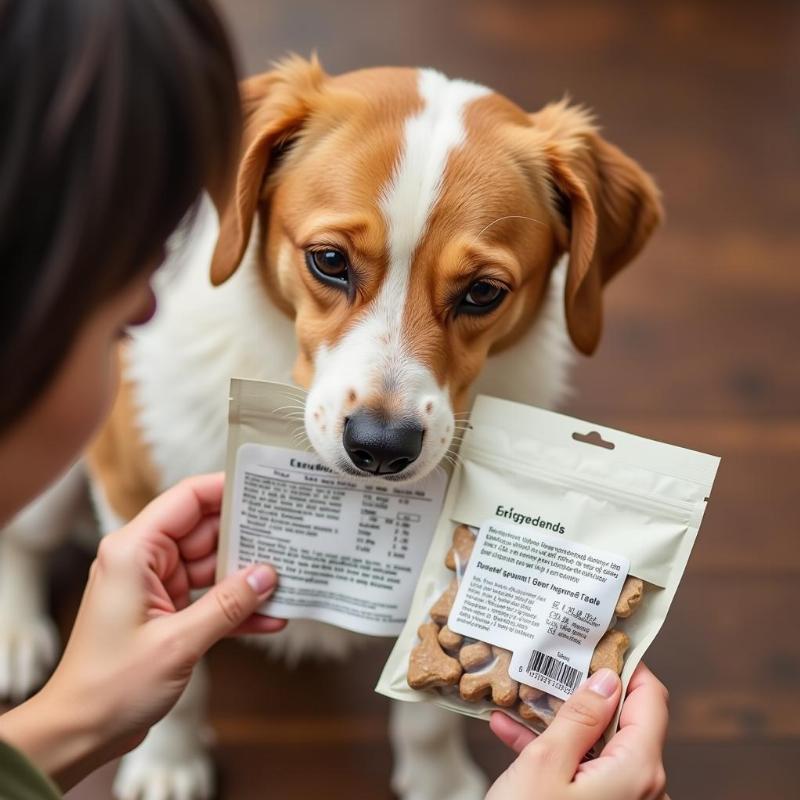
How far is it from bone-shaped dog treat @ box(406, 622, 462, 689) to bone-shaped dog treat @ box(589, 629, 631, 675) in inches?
5.6

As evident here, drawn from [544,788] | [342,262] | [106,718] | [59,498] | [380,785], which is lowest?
[380,785]

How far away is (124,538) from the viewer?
110 cm

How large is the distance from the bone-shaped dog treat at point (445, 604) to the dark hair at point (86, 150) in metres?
0.55

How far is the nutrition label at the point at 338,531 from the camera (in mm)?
1111

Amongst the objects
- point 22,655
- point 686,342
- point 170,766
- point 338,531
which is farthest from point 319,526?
point 686,342

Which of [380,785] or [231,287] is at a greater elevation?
[231,287]

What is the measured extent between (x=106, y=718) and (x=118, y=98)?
70 cm

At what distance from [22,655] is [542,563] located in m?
0.95

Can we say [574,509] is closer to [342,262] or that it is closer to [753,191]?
[342,262]

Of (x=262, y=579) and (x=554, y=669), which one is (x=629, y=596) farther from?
(x=262, y=579)

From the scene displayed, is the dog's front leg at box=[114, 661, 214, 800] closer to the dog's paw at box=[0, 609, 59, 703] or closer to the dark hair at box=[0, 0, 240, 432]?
the dog's paw at box=[0, 609, 59, 703]

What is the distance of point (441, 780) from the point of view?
4.90ft

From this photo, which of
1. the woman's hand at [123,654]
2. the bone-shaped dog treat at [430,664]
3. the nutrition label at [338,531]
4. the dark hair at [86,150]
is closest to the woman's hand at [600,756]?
the bone-shaped dog treat at [430,664]

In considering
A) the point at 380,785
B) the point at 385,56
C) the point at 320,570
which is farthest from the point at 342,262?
the point at 385,56
